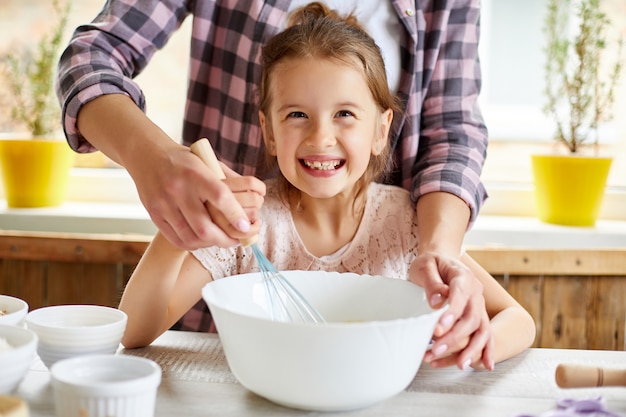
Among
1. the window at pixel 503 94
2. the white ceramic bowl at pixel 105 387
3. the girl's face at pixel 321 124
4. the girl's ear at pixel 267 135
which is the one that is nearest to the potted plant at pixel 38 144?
the window at pixel 503 94

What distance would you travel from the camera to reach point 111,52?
4.69 feet

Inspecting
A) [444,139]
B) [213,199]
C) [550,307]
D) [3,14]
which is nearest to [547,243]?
[550,307]

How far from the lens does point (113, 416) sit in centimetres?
75

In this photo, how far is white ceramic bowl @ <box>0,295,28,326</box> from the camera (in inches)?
38.1

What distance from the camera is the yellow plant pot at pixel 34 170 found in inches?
85.0

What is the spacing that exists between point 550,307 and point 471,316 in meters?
1.15

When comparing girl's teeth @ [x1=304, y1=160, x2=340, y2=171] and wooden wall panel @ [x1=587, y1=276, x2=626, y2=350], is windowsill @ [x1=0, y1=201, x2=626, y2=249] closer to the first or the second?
wooden wall panel @ [x1=587, y1=276, x2=626, y2=350]

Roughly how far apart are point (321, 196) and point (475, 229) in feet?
2.94

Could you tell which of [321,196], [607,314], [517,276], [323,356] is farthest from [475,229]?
[323,356]

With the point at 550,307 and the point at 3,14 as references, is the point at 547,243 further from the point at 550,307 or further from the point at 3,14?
the point at 3,14

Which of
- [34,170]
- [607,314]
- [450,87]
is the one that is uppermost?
[450,87]

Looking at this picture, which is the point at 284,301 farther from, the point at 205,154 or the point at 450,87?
the point at 450,87

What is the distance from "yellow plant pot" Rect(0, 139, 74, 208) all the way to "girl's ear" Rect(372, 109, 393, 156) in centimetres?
108

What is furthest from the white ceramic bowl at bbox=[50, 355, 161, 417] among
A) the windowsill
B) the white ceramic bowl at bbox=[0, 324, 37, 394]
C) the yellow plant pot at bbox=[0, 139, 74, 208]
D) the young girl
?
the yellow plant pot at bbox=[0, 139, 74, 208]
